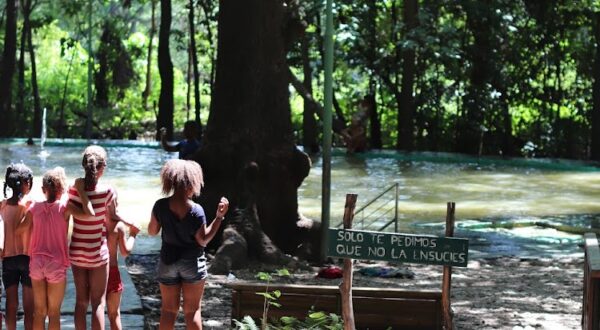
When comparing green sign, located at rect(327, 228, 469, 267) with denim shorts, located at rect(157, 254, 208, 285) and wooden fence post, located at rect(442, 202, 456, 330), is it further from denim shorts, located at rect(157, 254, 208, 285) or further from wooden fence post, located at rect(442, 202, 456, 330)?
denim shorts, located at rect(157, 254, 208, 285)

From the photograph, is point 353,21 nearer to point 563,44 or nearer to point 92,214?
point 563,44

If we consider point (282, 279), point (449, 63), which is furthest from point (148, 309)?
point (449, 63)

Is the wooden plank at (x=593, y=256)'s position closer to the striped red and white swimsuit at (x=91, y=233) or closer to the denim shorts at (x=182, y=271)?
the denim shorts at (x=182, y=271)

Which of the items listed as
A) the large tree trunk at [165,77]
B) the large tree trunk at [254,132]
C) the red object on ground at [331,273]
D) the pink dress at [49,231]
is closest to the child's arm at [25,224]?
the pink dress at [49,231]

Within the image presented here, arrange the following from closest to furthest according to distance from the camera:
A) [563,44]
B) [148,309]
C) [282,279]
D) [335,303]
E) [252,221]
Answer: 1. [335,303]
2. [148,309]
3. [282,279]
4. [252,221]
5. [563,44]

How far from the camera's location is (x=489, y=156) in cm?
2934

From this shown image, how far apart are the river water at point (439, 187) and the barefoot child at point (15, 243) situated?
2316 millimetres

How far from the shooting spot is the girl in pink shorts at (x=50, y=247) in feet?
A: 25.0

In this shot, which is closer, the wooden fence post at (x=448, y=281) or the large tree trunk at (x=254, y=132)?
the wooden fence post at (x=448, y=281)

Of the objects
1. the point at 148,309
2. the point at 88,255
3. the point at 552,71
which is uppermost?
the point at 552,71

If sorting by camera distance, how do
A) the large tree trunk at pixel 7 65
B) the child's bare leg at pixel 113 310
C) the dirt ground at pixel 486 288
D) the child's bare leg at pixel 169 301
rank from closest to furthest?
the child's bare leg at pixel 169 301
the child's bare leg at pixel 113 310
the dirt ground at pixel 486 288
the large tree trunk at pixel 7 65

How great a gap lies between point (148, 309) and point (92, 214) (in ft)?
8.62

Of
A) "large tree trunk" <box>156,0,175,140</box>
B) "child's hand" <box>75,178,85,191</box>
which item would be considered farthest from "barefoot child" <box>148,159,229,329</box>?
"large tree trunk" <box>156,0,175,140</box>

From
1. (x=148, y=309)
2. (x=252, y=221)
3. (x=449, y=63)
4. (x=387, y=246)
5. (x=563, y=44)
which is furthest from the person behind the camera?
(x=563, y=44)
